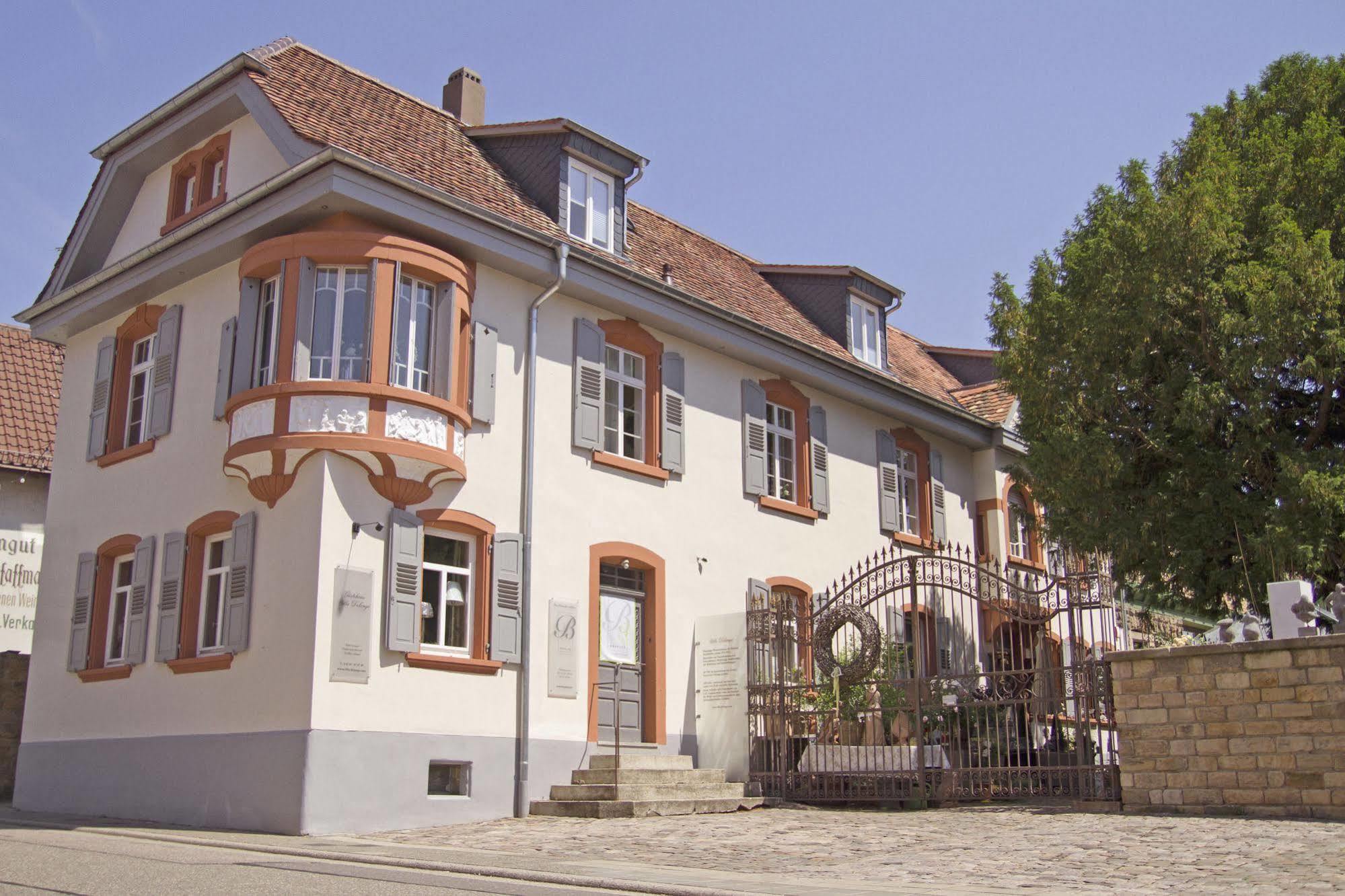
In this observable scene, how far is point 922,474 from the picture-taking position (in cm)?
2252

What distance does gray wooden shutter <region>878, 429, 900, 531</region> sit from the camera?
2116 centimetres

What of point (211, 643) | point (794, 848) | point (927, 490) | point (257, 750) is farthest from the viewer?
point (927, 490)

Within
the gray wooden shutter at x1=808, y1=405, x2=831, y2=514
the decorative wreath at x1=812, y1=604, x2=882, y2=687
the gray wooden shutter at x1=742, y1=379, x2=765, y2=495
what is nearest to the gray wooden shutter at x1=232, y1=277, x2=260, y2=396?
the gray wooden shutter at x1=742, y1=379, x2=765, y2=495

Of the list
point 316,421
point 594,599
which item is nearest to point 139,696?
point 316,421

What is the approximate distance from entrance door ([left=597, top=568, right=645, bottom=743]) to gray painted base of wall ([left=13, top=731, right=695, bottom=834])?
719 millimetres

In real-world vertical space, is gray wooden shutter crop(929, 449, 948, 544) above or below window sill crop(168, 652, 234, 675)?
above

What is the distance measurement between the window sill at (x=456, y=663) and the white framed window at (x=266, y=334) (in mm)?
3355

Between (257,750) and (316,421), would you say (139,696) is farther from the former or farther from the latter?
(316,421)

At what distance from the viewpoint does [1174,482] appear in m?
16.8

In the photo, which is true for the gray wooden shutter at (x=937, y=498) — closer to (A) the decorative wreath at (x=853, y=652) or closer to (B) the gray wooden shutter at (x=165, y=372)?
(A) the decorative wreath at (x=853, y=652)

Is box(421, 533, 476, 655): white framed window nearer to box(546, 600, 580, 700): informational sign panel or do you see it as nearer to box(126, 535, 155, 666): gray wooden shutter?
box(546, 600, 580, 700): informational sign panel

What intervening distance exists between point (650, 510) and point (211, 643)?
549cm

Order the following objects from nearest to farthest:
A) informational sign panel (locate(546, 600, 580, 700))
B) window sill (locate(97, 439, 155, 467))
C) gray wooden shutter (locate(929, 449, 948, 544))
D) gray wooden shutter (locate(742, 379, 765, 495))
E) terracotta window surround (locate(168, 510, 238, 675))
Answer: terracotta window surround (locate(168, 510, 238, 675)), informational sign panel (locate(546, 600, 580, 700)), window sill (locate(97, 439, 155, 467)), gray wooden shutter (locate(742, 379, 765, 495)), gray wooden shutter (locate(929, 449, 948, 544))

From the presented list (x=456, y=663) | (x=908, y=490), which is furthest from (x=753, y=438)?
(x=456, y=663)
